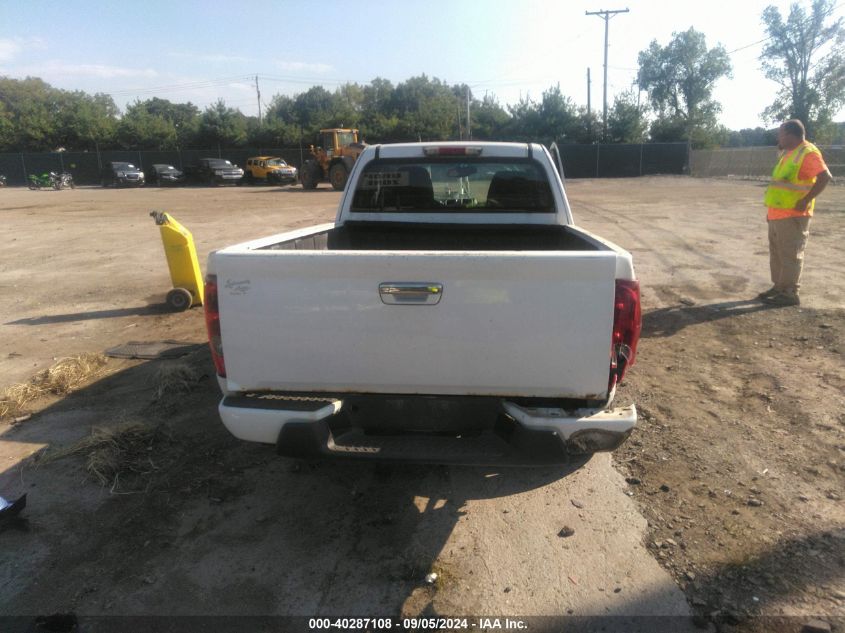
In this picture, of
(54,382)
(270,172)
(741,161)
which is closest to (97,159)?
(270,172)

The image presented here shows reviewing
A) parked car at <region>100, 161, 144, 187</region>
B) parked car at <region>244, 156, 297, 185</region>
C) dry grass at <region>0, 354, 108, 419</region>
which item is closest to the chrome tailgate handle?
dry grass at <region>0, 354, 108, 419</region>

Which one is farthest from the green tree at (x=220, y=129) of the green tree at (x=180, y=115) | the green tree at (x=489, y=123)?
the green tree at (x=489, y=123)

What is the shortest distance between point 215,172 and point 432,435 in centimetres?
4296

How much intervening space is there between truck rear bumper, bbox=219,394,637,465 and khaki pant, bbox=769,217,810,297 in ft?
17.6

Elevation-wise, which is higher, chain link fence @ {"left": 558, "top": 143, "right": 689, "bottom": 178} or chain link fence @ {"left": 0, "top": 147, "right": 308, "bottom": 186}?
chain link fence @ {"left": 0, "top": 147, "right": 308, "bottom": 186}

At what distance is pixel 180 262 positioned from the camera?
294 inches

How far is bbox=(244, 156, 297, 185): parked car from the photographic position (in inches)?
1550

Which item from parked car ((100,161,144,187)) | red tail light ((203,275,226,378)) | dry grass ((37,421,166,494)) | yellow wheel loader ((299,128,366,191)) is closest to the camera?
red tail light ((203,275,226,378))

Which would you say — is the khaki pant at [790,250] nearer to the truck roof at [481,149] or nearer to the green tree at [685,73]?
the truck roof at [481,149]

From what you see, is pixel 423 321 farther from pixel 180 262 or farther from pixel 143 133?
pixel 143 133

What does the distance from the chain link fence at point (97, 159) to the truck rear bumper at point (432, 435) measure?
49208 millimetres

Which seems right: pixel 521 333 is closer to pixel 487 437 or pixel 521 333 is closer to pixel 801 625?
pixel 487 437

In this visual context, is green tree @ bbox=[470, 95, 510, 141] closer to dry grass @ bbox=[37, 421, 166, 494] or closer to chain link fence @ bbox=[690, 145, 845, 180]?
chain link fence @ bbox=[690, 145, 845, 180]

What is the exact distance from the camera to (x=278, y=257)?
2.65 metres
